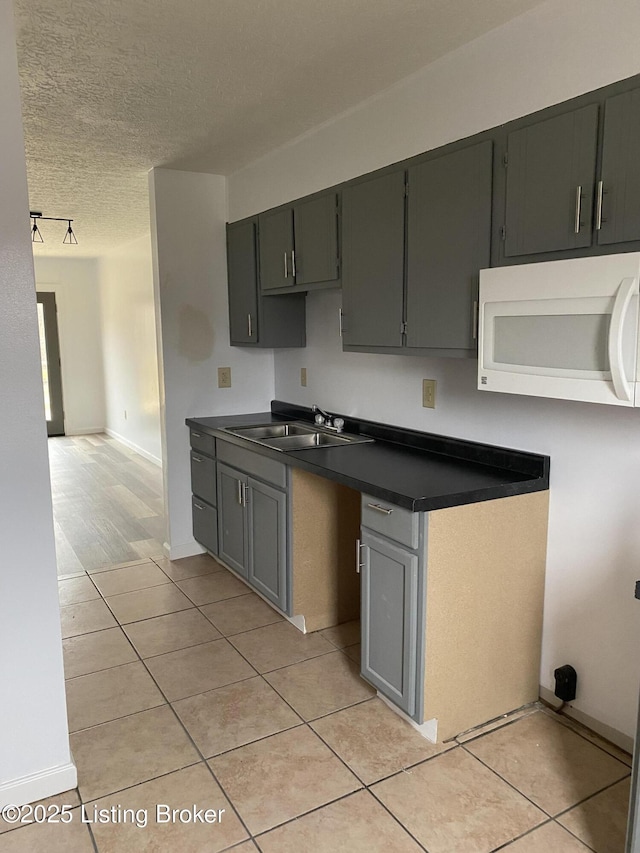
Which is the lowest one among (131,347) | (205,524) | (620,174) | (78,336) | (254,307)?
(205,524)

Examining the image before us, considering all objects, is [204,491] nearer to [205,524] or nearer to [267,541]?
[205,524]

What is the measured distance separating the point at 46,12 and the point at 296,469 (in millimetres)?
1917

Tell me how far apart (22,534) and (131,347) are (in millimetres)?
5587

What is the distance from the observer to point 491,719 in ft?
7.88

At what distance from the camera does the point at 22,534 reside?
1.96m

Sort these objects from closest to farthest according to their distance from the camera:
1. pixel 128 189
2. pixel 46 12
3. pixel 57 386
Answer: pixel 46 12
pixel 128 189
pixel 57 386

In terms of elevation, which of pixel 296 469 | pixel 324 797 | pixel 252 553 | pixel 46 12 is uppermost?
pixel 46 12

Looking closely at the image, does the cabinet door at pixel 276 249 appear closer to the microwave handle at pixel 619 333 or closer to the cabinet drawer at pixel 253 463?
the cabinet drawer at pixel 253 463

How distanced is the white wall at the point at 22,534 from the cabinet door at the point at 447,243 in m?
1.39

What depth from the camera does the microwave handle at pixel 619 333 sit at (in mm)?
1660

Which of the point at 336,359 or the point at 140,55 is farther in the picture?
the point at 336,359

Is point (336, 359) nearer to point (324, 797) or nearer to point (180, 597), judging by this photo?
point (180, 597)

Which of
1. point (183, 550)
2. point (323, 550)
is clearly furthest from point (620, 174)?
point (183, 550)

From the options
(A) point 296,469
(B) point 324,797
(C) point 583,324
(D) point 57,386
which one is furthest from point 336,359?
(D) point 57,386
